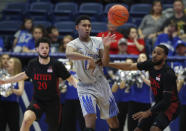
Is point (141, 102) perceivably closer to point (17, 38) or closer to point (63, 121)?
point (63, 121)

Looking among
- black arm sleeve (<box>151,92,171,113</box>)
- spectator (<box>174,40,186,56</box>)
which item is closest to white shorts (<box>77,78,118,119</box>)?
black arm sleeve (<box>151,92,171,113</box>)

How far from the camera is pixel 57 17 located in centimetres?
1217

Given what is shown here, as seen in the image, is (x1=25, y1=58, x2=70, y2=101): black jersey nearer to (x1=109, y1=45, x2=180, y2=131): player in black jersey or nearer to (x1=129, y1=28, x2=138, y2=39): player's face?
(x1=109, y1=45, x2=180, y2=131): player in black jersey

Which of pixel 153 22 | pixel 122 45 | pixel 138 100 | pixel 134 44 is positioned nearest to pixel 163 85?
pixel 138 100

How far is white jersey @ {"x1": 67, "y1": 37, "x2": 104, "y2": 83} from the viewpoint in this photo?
6348 mm

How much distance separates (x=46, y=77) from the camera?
23.8ft

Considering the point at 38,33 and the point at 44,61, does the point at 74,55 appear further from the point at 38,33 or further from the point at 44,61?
the point at 38,33

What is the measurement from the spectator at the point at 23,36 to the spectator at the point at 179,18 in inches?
127

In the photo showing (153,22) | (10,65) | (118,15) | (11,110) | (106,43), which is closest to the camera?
(106,43)

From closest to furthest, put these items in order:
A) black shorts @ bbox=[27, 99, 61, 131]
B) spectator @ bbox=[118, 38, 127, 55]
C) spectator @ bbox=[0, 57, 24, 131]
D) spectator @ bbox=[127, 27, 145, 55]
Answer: black shorts @ bbox=[27, 99, 61, 131] → spectator @ bbox=[0, 57, 24, 131] → spectator @ bbox=[118, 38, 127, 55] → spectator @ bbox=[127, 27, 145, 55]

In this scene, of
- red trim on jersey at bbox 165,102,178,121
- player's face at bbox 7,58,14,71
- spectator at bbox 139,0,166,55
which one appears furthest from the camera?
spectator at bbox 139,0,166,55

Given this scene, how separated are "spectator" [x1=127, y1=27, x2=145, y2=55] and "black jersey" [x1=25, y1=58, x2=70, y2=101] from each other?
7.34 ft

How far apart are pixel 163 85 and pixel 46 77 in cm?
203

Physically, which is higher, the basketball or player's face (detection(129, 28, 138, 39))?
the basketball
